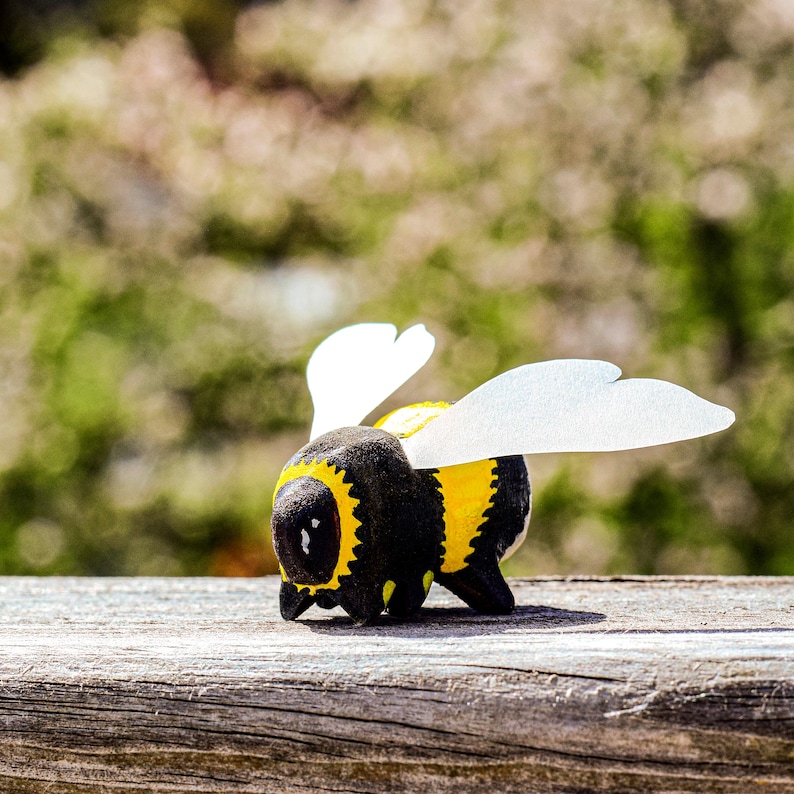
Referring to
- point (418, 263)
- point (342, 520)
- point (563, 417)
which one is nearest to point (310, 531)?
point (342, 520)

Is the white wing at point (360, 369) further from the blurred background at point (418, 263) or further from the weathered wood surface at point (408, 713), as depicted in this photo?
the blurred background at point (418, 263)

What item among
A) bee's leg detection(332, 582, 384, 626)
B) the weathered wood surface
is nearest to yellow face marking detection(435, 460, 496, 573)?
bee's leg detection(332, 582, 384, 626)

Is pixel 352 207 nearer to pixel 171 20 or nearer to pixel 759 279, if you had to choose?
pixel 759 279

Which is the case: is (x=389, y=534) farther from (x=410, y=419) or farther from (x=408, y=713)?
(x=408, y=713)

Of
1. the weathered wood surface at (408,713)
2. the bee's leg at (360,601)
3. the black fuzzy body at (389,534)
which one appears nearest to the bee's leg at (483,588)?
the black fuzzy body at (389,534)

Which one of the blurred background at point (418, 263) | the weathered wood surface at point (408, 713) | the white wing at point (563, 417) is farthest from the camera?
the blurred background at point (418, 263)

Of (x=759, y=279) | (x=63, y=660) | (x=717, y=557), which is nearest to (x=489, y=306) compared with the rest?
(x=759, y=279)
